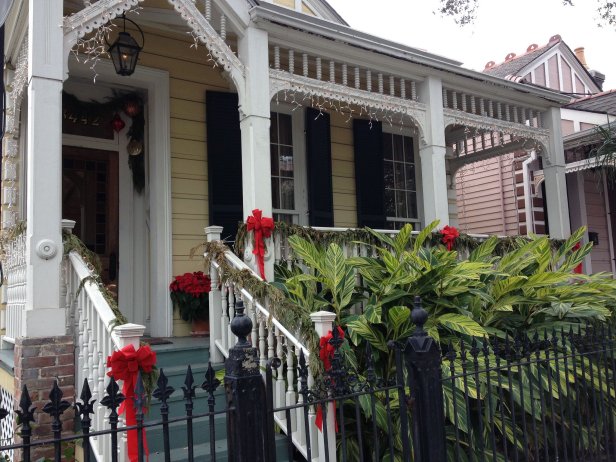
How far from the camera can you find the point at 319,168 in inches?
320

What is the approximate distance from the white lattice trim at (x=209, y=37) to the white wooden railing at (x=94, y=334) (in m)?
2.46

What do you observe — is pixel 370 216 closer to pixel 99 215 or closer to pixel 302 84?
pixel 302 84

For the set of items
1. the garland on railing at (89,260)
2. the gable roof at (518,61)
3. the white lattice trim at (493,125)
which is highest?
the gable roof at (518,61)

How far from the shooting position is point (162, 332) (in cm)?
658

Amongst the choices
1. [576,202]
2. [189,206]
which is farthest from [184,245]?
[576,202]

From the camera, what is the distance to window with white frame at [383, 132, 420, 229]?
9.47 meters

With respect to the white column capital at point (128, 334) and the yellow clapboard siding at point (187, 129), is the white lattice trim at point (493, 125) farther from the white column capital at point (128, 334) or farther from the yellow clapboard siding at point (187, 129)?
the white column capital at point (128, 334)

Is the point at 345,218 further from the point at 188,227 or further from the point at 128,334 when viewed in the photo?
the point at 128,334

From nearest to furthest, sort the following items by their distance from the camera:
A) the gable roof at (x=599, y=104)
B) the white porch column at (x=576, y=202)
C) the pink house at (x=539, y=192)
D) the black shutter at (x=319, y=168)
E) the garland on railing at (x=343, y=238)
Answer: the garland on railing at (x=343, y=238)
the black shutter at (x=319, y=168)
the pink house at (x=539, y=192)
the white porch column at (x=576, y=202)
the gable roof at (x=599, y=104)

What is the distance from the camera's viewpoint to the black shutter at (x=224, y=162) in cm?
712

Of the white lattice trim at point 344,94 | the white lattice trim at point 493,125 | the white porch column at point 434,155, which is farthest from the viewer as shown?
the white lattice trim at point 493,125

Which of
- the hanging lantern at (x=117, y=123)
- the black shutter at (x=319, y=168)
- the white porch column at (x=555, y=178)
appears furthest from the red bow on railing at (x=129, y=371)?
the white porch column at (x=555, y=178)

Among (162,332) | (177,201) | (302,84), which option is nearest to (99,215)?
(177,201)

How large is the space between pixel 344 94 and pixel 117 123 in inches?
109
